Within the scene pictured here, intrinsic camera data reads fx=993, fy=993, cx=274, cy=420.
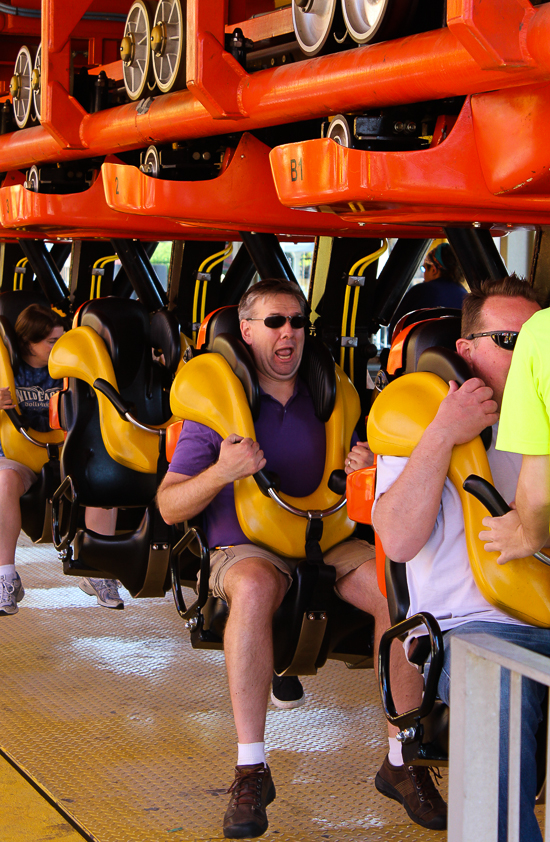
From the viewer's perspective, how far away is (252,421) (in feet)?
9.09

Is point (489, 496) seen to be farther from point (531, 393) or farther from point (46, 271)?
point (46, 271)

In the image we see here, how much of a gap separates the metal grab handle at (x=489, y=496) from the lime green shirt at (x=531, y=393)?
0.30 m

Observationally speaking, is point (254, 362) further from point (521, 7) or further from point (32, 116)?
point (32, 116)

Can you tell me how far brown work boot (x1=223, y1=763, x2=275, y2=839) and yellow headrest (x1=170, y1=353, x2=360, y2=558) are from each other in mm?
590

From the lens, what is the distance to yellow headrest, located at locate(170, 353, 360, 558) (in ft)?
8.88

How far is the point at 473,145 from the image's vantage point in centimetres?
196

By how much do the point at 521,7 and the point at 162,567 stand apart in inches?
91.1

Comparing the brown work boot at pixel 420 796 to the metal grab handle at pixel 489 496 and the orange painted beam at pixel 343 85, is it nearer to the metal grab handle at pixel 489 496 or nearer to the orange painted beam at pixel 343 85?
the metal grab handle at pixel 489 496

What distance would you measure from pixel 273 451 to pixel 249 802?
956mm

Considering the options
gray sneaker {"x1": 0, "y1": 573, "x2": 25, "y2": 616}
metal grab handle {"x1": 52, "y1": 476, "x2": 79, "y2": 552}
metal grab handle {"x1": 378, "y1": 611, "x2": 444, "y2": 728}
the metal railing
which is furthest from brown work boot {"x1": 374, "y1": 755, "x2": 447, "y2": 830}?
gray sneaker {"x1": 0, "y1": 573, "x2": 25, "y2": 616}

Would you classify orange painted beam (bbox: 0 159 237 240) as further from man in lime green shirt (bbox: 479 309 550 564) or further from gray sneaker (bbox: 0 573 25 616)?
man in lime green shirt (bbox: 479 309 550 564)

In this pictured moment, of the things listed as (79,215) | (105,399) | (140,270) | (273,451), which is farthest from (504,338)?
(140,270)

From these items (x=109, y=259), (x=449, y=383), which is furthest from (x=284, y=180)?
(x=109, y=259)

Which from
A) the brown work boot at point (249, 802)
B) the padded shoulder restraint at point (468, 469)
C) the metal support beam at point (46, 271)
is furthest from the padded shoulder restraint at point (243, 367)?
the metal support beam at point (46, 271)
